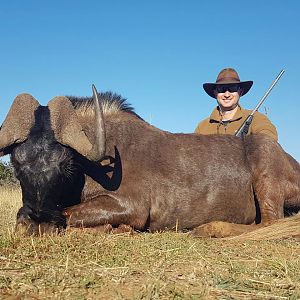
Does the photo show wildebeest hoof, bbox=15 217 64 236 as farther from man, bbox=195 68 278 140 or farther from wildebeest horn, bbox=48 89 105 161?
man, bbox=195 68 278 140

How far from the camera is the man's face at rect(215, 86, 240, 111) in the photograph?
8.16 m

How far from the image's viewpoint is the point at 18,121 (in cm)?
482

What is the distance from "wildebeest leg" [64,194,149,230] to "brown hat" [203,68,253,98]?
3.69 metres

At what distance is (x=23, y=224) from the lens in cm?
464

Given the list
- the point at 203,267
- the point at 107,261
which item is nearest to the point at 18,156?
the point at 107,261

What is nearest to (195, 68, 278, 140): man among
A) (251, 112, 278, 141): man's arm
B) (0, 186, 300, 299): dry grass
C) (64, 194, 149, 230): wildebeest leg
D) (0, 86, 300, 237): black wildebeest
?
(251, 112, 278, 141): man's arm

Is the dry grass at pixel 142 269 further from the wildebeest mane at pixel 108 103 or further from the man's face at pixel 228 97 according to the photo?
the man's face at pixel 228 97

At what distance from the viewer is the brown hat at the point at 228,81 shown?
8.18 meters

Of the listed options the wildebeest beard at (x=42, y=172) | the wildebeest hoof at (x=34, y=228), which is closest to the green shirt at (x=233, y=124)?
the wildebeest beard at (x=42, y=172)

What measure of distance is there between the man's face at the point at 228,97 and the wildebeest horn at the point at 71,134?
12.3 ft

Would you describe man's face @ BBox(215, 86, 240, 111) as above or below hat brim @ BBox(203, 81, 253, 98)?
below

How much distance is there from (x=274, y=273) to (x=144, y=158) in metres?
2.75

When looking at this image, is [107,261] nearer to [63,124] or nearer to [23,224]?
[23,224]

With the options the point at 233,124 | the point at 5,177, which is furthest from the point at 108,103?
the point at 5,177
